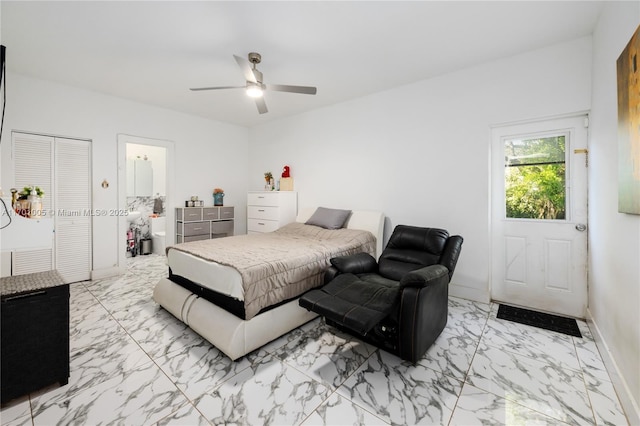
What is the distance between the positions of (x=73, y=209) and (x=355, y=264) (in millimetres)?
3928

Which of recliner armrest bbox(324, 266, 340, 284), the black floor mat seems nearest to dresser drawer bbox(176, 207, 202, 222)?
recliner armrest bbox(324, 266, 340, 284)

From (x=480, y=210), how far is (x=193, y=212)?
14.2ft

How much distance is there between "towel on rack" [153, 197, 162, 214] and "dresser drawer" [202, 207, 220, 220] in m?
1.85

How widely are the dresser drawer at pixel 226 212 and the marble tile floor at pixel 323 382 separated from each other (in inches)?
112

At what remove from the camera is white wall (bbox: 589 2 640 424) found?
4.85 feet

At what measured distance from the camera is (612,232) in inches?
73.6

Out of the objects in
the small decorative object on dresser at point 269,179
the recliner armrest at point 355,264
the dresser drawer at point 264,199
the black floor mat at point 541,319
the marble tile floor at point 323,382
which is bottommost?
the marble tile floor at point 323,382

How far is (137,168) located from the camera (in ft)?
18.4

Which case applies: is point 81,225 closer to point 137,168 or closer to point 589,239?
point 137,168

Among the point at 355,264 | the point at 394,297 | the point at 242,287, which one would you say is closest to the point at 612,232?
the point at 394,297

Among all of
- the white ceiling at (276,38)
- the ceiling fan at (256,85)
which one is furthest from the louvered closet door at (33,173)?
the ceiling fan at (256,85)

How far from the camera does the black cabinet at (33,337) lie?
147 cm

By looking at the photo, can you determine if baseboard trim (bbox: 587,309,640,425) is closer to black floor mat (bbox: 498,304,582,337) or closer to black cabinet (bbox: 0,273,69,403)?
black floor mat (bbox: 498,304,582,337)

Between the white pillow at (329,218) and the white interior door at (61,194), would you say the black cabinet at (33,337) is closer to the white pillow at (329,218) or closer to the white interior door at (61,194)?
the white interior door at (61,194)
